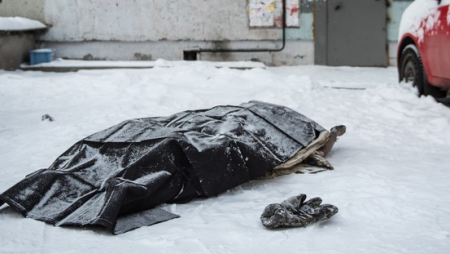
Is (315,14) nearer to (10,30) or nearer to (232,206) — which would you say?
(10,30)

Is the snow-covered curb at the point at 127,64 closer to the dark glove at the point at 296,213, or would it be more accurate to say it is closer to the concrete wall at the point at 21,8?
the concrete wall at the point at 21,8

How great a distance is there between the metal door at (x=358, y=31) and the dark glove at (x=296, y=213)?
9662 millimetres

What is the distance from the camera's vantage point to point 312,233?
434cm

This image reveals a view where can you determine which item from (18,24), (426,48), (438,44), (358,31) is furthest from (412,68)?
(18,24)

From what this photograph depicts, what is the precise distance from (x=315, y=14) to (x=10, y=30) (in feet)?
20.9

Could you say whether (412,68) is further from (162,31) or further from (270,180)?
(162,31)

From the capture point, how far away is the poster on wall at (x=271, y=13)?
45.9ft

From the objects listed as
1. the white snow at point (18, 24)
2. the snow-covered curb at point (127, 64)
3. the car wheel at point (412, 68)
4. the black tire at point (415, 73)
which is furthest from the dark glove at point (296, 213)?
the white snow at point (18, 24)

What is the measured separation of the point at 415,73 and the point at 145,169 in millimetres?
5303

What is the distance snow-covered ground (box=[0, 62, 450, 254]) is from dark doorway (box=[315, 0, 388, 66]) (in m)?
1.13

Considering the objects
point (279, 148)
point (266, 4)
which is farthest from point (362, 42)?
point (279, 148)

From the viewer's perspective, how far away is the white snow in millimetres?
13141

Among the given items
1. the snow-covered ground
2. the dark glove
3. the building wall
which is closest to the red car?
the snow-covered ground

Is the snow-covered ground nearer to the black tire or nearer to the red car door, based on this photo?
the black tire
